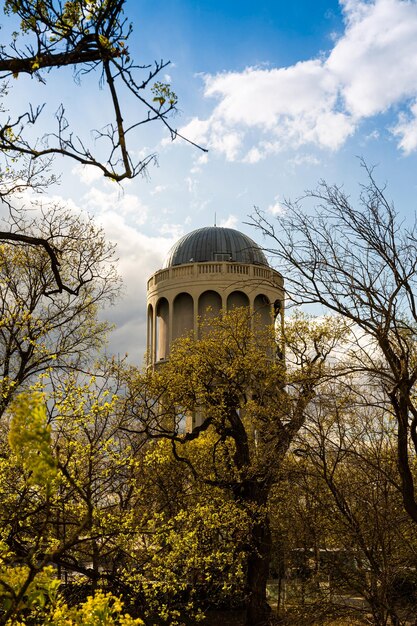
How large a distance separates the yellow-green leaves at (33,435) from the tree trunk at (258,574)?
50.4ft

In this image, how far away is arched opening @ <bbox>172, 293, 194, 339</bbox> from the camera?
39562 mm

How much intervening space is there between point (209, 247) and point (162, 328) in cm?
614

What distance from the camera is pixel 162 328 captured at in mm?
41156

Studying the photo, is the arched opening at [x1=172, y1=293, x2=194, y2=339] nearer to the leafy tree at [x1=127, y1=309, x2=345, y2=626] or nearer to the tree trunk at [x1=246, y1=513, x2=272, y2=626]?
the leafy tree at [x1=127, y1=309, x2=345, y2=626]

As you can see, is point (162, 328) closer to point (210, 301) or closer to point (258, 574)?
point (210, 301)

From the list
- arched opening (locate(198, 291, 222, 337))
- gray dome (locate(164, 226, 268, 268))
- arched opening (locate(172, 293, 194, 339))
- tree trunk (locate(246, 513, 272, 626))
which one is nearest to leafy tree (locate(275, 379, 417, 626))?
tree trunk (locate(246, 513, 272, 626))

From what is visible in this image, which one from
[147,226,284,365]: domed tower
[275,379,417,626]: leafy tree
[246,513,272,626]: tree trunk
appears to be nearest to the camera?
[275,379,417,626]: leafy tree

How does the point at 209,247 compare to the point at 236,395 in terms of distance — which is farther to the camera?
the point at 209,247

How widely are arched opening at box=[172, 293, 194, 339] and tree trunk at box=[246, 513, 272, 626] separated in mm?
21833

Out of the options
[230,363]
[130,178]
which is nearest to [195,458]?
[230,363]

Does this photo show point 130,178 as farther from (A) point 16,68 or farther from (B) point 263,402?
(B) point 263,402

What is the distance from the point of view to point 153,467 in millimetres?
19234

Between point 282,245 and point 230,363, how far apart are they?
39.0ft

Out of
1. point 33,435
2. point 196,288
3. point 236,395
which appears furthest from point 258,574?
point 196,288
